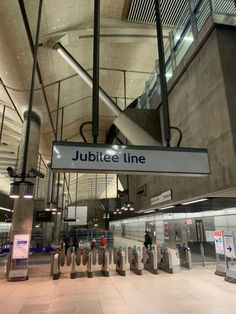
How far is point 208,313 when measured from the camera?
5145mm

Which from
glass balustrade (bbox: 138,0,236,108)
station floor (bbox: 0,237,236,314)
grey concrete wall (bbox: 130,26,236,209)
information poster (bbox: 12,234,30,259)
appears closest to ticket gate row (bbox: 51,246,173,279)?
station floor (bbox: 0,237,236,314)

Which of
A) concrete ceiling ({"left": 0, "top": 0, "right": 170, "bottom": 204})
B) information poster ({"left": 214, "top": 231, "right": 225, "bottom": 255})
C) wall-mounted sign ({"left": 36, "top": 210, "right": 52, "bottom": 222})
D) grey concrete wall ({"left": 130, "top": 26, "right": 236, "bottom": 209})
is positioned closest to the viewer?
grey concrete wall ({"left": 130, "top": 26, "right": 236, "bottom": 209})

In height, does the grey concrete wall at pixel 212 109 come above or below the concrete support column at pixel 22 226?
above

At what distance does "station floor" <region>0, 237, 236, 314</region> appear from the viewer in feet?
18.2

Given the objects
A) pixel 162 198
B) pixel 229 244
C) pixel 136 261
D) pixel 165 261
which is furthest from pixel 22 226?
pixel 229 244

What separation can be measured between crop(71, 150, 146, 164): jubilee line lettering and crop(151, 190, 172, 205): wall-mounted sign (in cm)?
540

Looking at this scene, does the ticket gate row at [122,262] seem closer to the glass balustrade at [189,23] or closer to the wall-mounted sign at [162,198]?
the wall-mounted sign at [162,198]

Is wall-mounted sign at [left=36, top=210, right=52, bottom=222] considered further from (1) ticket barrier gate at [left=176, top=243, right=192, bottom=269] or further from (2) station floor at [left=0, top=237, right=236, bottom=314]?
(1) ticket barrier gate at [left=176, top=243, right=192, bottom=269]

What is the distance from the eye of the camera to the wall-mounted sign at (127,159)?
8.55ft

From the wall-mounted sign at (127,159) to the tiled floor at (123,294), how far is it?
13.3 feet

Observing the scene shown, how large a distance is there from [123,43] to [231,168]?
7.25 meters

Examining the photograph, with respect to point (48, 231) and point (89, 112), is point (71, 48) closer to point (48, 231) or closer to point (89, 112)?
point (89, 112)

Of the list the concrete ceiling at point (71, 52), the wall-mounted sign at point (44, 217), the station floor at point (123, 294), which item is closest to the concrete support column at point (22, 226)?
the station floor at point (123, 294)

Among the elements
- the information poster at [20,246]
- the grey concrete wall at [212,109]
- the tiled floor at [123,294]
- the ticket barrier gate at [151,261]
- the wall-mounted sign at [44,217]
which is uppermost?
the grey concrete wall at [212,109]
